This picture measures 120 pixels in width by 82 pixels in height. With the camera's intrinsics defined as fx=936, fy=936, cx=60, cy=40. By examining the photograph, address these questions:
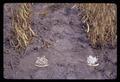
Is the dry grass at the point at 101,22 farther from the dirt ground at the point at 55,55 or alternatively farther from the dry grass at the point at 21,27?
the dry grass at the point at 21,27

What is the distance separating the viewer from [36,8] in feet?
12.8

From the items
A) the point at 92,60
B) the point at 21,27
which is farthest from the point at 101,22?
the point at 21,27

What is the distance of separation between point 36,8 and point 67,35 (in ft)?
0.56

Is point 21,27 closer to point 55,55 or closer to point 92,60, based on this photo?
point 55,55

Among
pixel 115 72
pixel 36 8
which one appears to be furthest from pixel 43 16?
pixel 115 72

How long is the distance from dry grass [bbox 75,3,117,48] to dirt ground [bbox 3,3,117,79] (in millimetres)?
34

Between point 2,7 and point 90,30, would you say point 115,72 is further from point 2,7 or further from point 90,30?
point 2,7

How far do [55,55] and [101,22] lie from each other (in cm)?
24

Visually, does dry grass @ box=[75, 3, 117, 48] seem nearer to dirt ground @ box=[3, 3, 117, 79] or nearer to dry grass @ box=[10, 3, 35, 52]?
dirt ground @ box=[3, 3, 117, 79]

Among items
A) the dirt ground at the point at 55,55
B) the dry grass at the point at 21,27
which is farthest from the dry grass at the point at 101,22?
the dry grass at the point at 21,27

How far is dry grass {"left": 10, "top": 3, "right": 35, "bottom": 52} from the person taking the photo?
3906 mm

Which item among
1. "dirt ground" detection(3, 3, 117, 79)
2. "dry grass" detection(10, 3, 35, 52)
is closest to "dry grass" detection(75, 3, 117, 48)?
"dirt ground" detection(3, 3, 117, 79)

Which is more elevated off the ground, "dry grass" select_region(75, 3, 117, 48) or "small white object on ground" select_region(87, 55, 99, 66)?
"dry grass" select_region(75, 3, 117, 48)

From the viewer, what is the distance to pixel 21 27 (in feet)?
12.9
